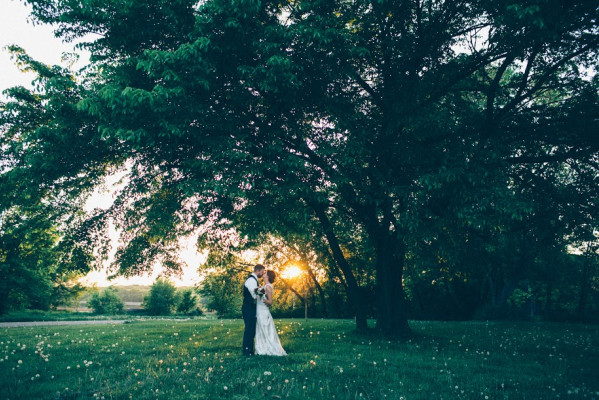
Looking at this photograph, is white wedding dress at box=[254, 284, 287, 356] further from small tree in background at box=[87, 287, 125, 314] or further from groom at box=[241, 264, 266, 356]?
small tree in background at box=[87, 287, 125, 314]

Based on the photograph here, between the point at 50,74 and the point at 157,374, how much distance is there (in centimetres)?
935

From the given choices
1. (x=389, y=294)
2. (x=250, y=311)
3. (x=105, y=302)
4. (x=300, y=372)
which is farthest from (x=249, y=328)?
(x=105, y=302)

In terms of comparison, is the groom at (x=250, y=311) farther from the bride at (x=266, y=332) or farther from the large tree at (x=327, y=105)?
the large tree at (x=327, y=105)

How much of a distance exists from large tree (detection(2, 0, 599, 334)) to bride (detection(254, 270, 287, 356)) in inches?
92.5

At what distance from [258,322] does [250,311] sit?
0.39 meters

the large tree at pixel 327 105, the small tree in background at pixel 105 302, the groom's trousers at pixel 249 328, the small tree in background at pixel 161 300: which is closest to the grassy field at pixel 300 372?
the groom's trousers at pixel 249 328

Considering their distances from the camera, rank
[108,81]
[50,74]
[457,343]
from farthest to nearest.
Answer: [457,343] → [50,74] → [108,81]

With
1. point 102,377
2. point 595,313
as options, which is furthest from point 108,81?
point 595,313

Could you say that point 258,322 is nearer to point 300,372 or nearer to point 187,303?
point 300,372

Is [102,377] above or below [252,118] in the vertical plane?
below

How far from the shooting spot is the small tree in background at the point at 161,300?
5469 cm

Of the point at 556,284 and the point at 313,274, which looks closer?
the point at 556,284

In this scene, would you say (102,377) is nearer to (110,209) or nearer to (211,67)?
(211,67)

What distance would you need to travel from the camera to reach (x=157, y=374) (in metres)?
6.41
